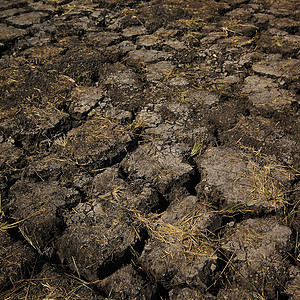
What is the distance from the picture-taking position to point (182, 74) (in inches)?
109

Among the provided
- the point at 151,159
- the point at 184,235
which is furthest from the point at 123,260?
the point at 151,159

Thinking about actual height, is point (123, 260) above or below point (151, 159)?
below

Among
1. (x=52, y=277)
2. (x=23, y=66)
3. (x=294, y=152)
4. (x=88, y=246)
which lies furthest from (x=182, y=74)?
(x=52, y=277)

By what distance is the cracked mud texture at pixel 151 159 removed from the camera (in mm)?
1536

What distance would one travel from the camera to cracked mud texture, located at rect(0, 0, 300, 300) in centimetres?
154

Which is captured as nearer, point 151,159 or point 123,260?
point 123,260

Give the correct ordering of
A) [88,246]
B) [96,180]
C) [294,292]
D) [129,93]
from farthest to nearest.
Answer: [129,93] < [96,180] < [88,246] < [294,292]

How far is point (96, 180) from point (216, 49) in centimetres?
184

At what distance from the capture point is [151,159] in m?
2.07

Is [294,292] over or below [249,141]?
below

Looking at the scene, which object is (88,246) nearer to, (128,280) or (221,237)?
(128,280)

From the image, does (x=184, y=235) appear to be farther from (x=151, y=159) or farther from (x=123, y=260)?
(x=151, y=159)

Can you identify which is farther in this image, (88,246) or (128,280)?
(88,246)

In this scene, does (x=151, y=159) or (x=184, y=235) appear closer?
(x=184, y=235)
